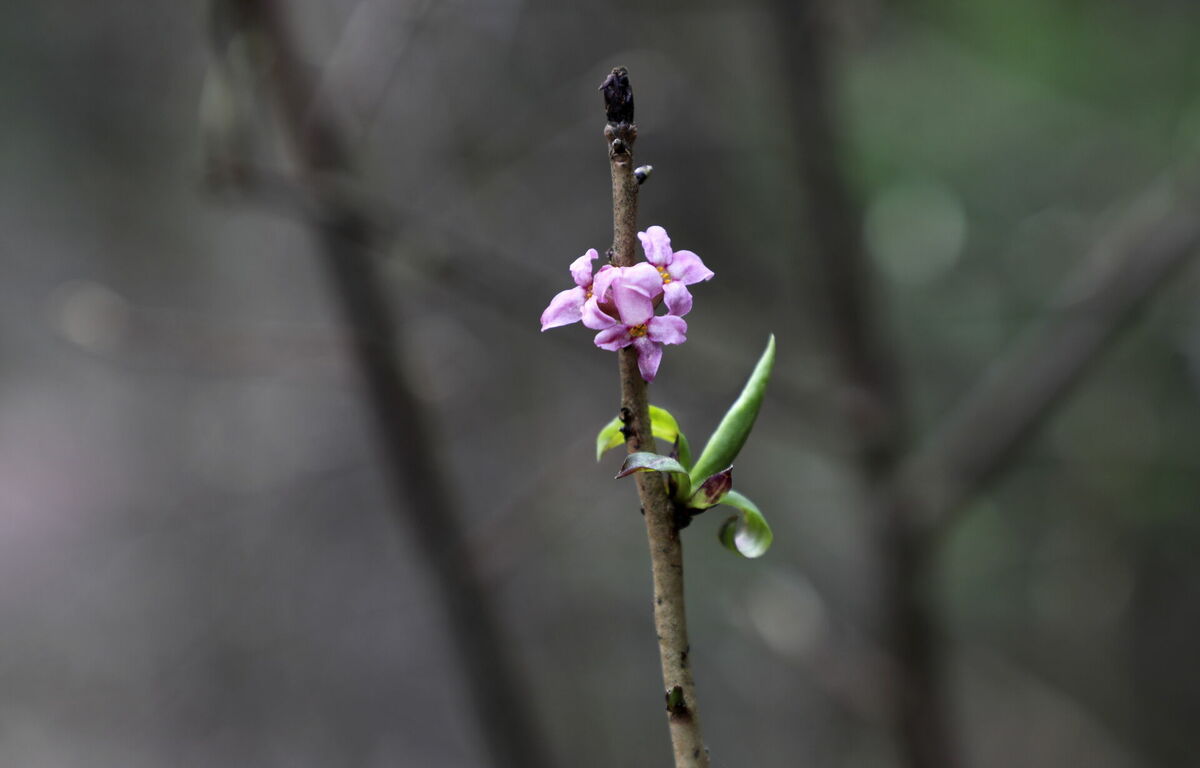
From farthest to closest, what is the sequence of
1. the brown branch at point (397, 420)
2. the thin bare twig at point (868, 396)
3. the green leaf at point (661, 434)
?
the thin bare twig at point (868, 396) < the brown branch at point (397, 420) < the green leaf at point (661, 434)

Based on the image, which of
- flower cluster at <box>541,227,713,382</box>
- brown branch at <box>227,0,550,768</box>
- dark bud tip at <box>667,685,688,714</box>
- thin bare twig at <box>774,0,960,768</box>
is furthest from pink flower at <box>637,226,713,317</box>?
thin bare twig at <box>774,0,960,768</box>

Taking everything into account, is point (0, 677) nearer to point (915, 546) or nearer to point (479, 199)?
point (479, 199)

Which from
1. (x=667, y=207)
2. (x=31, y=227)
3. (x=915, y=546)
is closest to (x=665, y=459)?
(x=915, y=546)

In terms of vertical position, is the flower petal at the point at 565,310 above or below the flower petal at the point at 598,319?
above

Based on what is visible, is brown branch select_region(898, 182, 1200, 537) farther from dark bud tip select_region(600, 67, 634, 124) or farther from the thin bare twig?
dark bud tip select_region(600, 67, 634, 124)

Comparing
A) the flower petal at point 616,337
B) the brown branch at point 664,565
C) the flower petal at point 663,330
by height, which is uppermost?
the flower petal at point 663,330

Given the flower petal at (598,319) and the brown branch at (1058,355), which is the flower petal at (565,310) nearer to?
the flower petal at (598,319)

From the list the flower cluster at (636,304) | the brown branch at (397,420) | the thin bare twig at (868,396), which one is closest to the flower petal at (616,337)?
the flower cluster at (636,304)

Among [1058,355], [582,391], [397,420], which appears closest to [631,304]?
[397,420]
